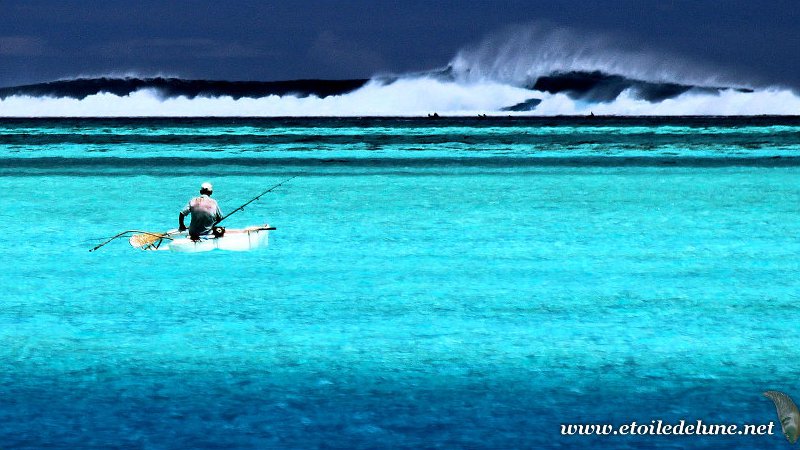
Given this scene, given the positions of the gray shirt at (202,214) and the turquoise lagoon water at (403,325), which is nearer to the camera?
the turquoise lagoon water at (403,325)

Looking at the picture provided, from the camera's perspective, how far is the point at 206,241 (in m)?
14.2

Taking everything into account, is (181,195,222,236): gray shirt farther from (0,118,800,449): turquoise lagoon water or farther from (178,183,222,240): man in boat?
(0,118,800,449): turquoise lagoon water

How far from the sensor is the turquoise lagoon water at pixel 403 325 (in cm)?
683

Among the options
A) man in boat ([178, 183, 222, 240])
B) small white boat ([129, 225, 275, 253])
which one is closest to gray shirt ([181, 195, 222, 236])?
man in boat ([178, 183, 222, 240])

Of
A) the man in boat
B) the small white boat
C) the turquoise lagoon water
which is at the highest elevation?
the man in boat

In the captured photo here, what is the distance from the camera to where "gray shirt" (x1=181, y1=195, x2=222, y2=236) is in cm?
1400

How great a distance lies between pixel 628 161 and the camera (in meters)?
39.0

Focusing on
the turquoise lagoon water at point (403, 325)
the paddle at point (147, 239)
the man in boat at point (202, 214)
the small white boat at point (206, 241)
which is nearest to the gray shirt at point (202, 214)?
the man in boat at point (202, 214)

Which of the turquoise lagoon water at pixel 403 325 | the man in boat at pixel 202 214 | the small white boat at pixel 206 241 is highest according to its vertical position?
the man in boat at pixel 202 214

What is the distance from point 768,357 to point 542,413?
2352mm

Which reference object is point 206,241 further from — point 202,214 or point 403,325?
point 403,325

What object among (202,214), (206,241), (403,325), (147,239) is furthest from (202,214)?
(403,325)

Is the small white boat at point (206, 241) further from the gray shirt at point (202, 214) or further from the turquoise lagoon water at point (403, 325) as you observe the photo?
the turquoise lagoon water at point (403, 325)

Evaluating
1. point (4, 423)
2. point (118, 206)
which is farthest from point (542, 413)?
point (118, 206)
